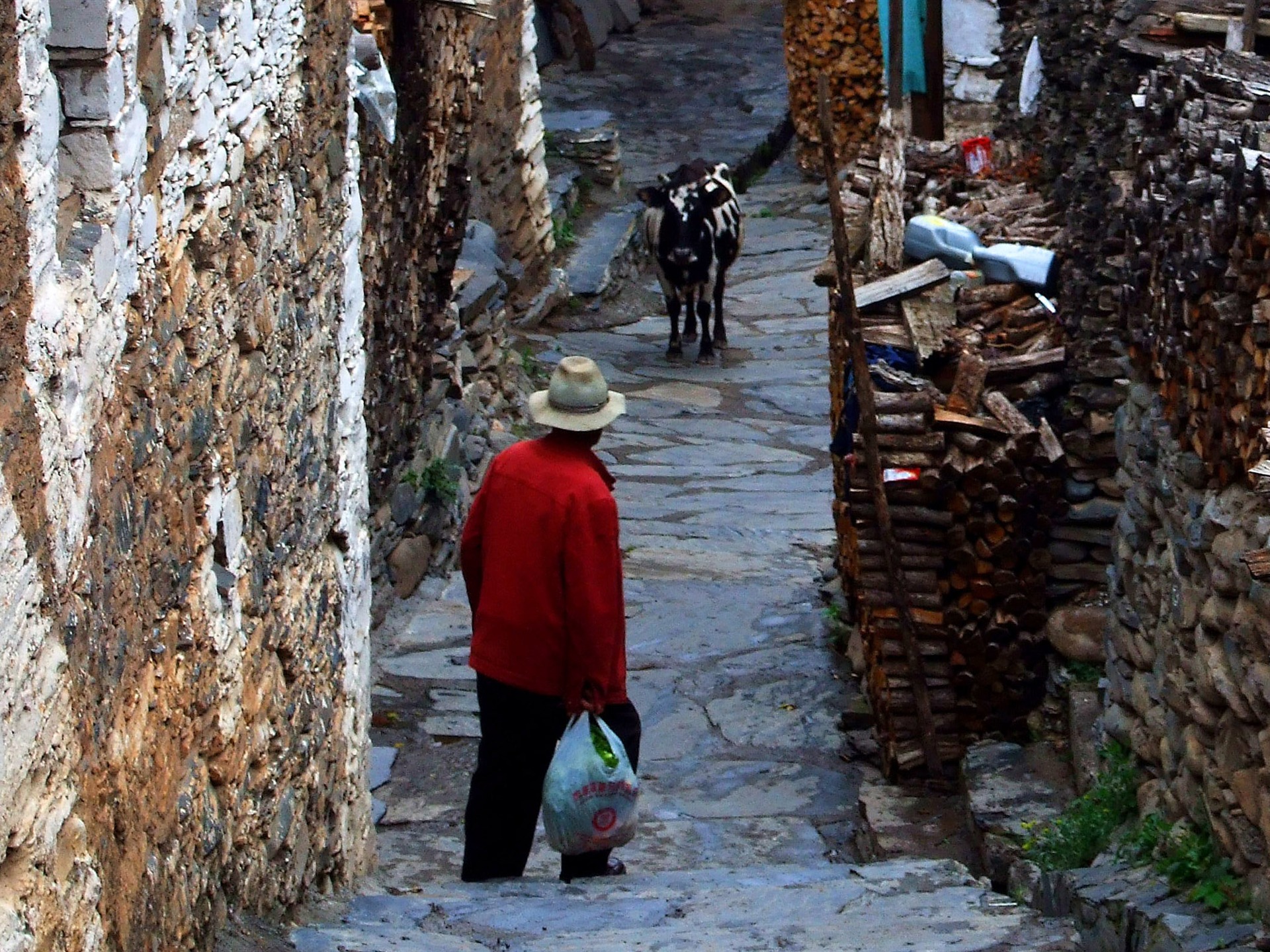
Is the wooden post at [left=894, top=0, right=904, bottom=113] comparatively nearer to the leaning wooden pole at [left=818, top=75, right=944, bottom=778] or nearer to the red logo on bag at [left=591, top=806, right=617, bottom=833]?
the leaning wooden pole at [left=818, top=75, right=944, bottom=778]

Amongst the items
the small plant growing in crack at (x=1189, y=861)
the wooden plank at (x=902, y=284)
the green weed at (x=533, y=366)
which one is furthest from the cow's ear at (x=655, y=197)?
the small plant growing in crack at (x=1189, y=861)

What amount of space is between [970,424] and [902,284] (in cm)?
116

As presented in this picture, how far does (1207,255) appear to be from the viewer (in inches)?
175

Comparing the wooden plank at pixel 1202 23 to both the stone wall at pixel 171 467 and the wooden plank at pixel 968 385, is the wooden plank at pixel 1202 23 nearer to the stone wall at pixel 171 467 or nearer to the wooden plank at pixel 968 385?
the wooden plank at pixel 968 385

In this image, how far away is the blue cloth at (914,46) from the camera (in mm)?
11500

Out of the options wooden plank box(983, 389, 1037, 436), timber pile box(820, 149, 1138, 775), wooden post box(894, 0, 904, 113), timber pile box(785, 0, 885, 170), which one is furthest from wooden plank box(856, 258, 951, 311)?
timber pile box(785, 0, 885, 170)

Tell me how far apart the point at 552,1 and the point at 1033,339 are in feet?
43.8

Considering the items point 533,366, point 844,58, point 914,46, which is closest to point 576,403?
point 533,366

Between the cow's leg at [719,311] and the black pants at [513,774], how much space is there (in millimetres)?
8095

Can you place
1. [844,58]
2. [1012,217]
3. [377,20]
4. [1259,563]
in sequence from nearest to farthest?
[1259,563] → [377,20] → [1012,217] → [844,58]

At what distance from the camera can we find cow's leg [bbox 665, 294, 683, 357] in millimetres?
12703

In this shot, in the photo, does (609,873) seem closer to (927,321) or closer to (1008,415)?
(1008,415)

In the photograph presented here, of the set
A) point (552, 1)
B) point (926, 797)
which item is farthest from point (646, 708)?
point (552, 1)

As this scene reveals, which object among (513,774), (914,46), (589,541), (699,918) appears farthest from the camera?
(914,46)
